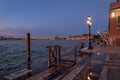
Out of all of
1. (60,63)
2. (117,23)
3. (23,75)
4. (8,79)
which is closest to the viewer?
(8,79)

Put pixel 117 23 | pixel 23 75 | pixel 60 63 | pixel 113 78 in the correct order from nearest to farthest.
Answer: pixel 113 78
pixel 23 75
pixel 60 63
pixel 117 23

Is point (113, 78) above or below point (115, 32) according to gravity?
→ below

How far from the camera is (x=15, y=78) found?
992 centimetres

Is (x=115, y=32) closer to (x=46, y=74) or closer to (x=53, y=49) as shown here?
(x=53, y=49)

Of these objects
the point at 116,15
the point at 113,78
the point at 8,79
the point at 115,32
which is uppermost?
the point at 116,15

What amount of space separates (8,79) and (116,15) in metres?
20.9

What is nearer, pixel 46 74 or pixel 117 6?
pixel 46 74

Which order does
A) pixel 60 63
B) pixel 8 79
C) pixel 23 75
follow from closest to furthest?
pixel 8 79 → pixel 23 75 → pixel 60 63

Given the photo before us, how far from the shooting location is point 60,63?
13.6m

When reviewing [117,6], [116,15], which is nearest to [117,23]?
[116,15]

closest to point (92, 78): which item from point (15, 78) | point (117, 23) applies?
point (15, 78)

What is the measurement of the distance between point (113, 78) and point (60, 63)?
6504 millimetres

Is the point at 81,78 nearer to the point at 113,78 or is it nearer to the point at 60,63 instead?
the point at 113,78

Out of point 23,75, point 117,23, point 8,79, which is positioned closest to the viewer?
point 8,79
